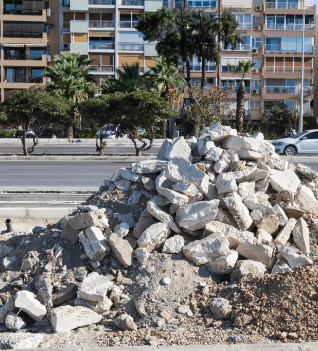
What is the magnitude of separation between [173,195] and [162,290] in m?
1.12

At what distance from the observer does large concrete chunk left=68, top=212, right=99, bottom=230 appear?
5035mm

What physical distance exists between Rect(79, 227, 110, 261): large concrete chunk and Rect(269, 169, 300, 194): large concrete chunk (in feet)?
7.60

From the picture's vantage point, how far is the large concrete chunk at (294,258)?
15.0 ft

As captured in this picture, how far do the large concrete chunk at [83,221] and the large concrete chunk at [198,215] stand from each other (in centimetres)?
94

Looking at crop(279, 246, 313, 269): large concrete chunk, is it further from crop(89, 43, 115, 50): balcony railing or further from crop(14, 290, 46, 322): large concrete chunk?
crop(89, 43, 115, 50): balcony railing

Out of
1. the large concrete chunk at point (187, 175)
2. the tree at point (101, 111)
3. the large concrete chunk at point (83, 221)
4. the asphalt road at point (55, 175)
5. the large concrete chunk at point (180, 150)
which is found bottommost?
the asphalt road at point (55, 175)

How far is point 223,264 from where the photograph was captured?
4707mm

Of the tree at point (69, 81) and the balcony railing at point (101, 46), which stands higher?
the balcony railing at point (101, 46)

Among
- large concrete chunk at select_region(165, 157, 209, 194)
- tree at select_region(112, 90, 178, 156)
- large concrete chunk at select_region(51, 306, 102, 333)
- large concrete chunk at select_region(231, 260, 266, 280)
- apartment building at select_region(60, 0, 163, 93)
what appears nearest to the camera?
large concrete chunk at select_region(51, 306, 102, 333)

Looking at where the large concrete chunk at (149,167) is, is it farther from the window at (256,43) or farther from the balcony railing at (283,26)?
the balcony railing at (283,26)

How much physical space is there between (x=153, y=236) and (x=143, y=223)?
0.31m

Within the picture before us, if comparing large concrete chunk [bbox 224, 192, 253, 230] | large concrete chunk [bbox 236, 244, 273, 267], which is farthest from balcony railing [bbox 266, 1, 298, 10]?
large concrete chunk [bbox 236, 244, 273, 267]

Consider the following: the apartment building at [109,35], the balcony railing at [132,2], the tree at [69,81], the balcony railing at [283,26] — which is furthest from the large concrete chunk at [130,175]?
the balcony railing at [283,26]

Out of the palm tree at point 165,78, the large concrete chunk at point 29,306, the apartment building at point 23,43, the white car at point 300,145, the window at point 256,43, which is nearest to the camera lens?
the large concrete chunk at point 29,306
